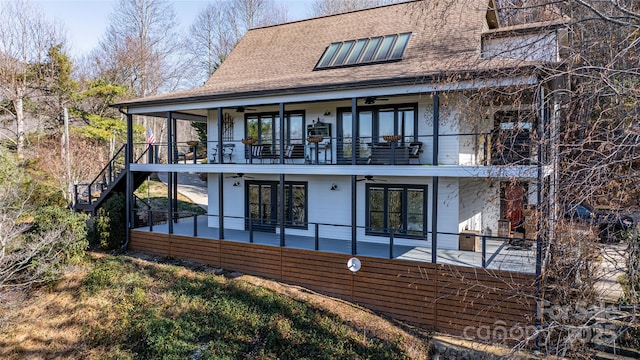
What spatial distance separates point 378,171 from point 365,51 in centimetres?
556

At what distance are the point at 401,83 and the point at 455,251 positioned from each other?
5109 millimetres

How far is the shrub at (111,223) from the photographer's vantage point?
14195 millimetres

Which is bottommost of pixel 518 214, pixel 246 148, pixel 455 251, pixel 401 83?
pixel 455 251

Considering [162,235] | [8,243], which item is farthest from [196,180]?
[8,243]

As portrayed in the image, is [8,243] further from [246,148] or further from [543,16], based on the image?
[543,16]

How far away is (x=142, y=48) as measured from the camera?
29.5m

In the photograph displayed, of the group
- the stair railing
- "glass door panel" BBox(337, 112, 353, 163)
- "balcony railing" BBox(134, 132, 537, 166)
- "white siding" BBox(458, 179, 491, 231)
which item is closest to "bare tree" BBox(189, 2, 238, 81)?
the stair railing

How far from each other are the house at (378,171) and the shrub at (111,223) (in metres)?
0.35

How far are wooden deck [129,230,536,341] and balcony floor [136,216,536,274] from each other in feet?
1.16

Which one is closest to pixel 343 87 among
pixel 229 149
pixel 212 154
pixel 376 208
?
pixel 376 208

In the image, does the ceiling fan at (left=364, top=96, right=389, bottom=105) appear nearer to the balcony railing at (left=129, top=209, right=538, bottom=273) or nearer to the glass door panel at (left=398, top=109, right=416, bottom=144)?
the glass door panel at (left=398, top=109, right=416, bottom=144)

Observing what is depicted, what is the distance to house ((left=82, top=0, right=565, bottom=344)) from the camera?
9281mm

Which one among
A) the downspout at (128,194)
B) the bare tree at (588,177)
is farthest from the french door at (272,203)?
the bare tree at (588,177)

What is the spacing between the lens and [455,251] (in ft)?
37.4
